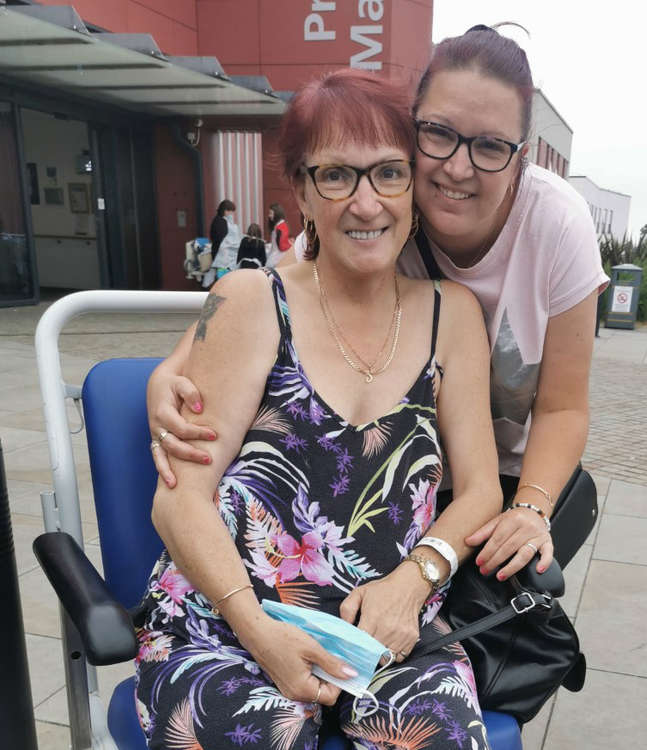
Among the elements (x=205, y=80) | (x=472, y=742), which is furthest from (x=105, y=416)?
(x=205, y=80)

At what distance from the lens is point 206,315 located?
1.70 meters

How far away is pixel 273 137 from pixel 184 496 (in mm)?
876

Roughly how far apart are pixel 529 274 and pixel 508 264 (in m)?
0.06

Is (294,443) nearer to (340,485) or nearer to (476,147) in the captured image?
(340,485)

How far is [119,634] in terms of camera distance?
4.08 feet

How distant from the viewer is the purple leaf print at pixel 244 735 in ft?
4.26

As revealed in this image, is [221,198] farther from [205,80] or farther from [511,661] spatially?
[511,661]

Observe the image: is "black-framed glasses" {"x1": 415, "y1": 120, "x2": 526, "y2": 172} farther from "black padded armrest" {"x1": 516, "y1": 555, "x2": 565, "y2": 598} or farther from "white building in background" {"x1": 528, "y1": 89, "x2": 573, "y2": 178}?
"black padded armrest" {"x1": 516, "y1": 555, "x2": 565, "y2": 598}

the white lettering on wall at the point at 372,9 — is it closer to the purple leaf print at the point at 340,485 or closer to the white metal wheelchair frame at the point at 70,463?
the white metal wheelchair frame at the point at 70,463

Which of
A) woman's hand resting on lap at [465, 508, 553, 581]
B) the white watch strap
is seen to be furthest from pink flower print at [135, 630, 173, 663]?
woman's hand resting on lap at [465, 508, 553, 581]

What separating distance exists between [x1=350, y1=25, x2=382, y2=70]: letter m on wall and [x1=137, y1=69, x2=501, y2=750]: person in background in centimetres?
1232

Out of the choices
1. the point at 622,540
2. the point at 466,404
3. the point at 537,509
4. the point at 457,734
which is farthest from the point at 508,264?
the point at 622,540

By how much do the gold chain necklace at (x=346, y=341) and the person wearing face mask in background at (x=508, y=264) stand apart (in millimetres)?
183

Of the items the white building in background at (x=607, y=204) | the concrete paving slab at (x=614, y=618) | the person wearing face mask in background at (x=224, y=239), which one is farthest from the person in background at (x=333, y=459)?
the white building in background at (x=607, y=204)
